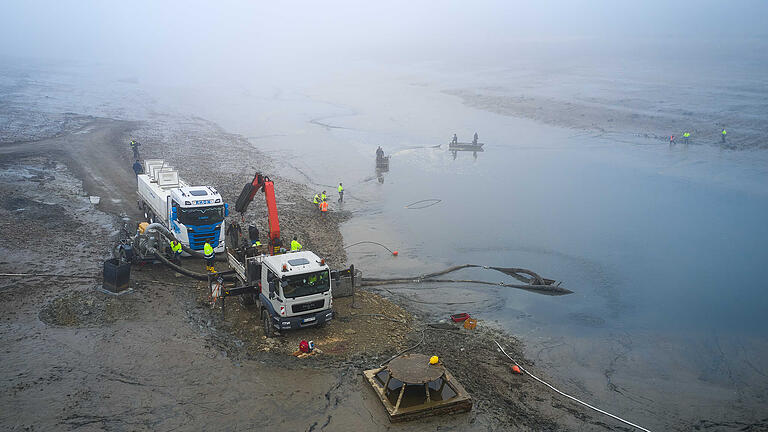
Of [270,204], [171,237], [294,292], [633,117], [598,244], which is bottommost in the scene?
[598,244]

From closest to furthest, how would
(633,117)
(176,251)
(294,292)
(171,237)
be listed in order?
(294,292) → (176,251) → (171,237) → (633,117)

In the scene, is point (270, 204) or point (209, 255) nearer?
point (270, 204)

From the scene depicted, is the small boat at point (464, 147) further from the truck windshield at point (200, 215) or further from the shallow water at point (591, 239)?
the truck windshield at point (200, 215)

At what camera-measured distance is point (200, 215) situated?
67.5 feet

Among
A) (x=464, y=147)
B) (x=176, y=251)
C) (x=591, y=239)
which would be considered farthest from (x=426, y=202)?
(x=176, y=251)

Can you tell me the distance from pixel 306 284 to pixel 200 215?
755 cm

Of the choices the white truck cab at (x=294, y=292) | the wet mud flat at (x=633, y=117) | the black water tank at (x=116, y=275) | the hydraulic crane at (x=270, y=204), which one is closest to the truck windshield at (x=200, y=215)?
the hydraulic crane at (x=270, y=204)

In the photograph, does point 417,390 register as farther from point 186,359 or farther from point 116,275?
point 116,275

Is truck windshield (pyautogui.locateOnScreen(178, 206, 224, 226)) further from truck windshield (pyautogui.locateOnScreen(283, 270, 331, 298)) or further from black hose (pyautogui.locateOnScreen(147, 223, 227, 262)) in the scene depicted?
truck windshield (pyautogui.locateOnScreen(283, 270, 331, 298))

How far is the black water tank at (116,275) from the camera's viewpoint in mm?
17406

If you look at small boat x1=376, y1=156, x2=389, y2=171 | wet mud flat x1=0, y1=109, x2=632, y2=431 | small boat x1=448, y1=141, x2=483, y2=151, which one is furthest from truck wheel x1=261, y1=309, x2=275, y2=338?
small boat x1=448, y1=141, x2=483, y2=151

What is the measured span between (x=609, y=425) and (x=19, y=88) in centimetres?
8776

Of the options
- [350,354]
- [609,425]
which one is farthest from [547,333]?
[350,354]

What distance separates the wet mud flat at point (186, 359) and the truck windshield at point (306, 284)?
4.86 ft
